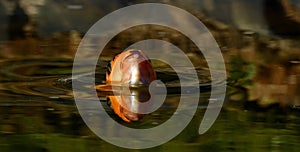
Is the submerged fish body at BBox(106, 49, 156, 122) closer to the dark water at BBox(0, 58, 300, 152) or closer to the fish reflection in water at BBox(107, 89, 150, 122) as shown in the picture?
the fish reflection in water at BBox(107, 89, 150, 122)

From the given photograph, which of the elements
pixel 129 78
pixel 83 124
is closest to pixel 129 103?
pixel 129 78

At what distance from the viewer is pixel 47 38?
6039 mm

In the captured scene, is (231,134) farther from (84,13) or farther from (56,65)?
(84,13)

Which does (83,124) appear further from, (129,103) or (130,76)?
(130,76)

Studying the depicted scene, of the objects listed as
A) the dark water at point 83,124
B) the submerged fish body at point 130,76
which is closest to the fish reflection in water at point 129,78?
the submerged fish body at point 130,76

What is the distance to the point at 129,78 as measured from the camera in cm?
478

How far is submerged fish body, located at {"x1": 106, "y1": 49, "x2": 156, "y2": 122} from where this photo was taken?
15.2 feet

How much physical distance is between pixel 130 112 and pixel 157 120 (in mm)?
180

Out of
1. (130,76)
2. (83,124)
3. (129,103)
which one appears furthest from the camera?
(130,76)

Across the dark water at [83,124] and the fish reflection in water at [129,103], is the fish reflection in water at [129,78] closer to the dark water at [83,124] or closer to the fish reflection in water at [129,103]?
the fish reflection in water at [129,103]

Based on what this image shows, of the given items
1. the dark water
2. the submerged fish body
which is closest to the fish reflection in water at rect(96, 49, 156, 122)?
the submerged fish body

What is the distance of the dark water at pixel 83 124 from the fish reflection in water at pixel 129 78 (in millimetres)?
131

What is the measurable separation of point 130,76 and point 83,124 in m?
0.53

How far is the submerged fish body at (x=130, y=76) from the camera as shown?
4637 millimetres
